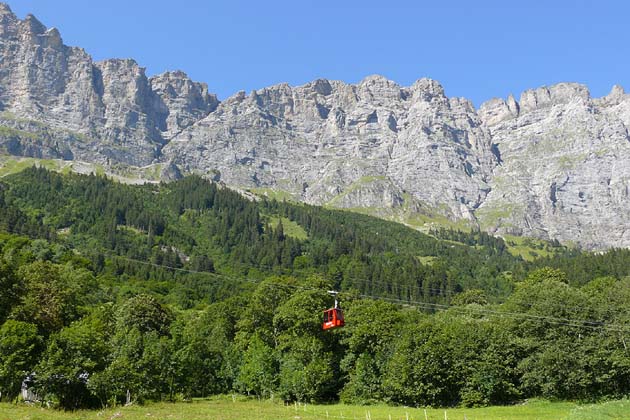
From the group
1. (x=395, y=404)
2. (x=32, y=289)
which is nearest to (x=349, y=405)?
(x=395, y=404)

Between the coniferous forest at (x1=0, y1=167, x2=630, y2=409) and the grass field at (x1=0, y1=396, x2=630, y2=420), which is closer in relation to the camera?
the grass field at (x1=0, y1=396, x2=630, y2=420)

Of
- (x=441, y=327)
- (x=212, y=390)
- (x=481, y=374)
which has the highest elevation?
(x=441, y=327)

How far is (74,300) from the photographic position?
8062cm

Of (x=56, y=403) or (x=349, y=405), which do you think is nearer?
(x=56, y=403)

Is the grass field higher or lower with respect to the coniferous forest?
lower

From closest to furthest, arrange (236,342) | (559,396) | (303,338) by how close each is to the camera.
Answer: (559,396)
(303,338)
(236,342)

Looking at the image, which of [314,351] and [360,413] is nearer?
[360,413]

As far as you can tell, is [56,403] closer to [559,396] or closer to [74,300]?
[74,300]

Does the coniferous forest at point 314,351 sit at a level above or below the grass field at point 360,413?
above

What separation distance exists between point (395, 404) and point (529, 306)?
2245 cm

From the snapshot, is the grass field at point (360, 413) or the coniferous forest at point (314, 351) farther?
the coniferous forest at point (314, 351)

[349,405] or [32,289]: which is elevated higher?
[32,289]

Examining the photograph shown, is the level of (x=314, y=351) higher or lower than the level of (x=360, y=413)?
higher

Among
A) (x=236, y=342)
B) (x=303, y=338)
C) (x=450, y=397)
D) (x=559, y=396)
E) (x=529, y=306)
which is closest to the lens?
(x=559, y=396)
